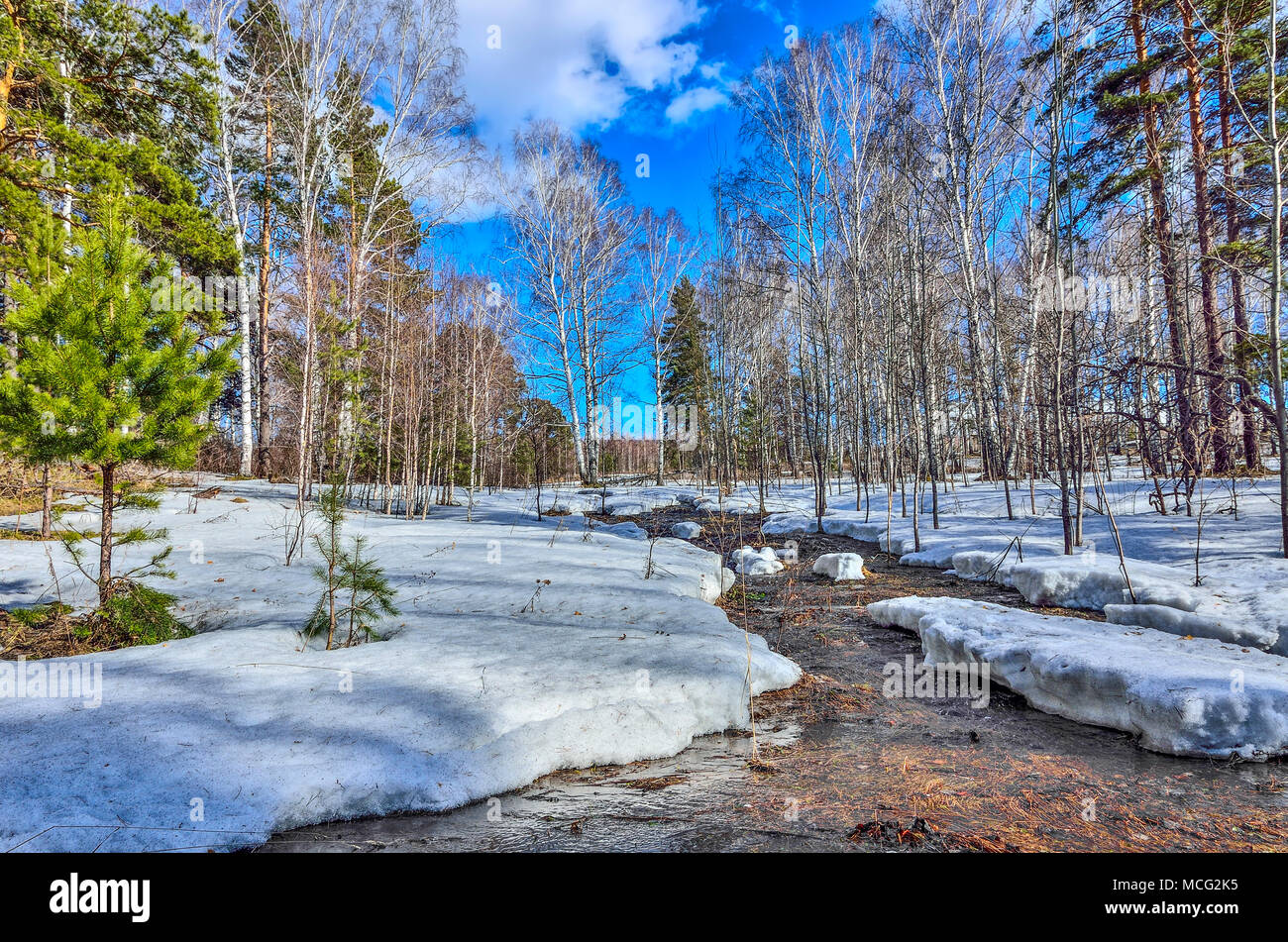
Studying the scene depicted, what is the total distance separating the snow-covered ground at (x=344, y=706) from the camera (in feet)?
6.79

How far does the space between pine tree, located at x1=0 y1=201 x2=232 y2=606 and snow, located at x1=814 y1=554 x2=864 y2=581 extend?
25.4 feet

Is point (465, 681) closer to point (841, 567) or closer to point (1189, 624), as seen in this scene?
point (1189, 624)

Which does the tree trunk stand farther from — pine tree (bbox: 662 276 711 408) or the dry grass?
pine tree (bbox: 662 276 711 408)

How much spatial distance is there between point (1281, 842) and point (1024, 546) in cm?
675

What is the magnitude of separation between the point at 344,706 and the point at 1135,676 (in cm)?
473

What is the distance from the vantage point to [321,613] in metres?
4.12

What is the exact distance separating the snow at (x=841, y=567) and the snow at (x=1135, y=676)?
2.88 meters

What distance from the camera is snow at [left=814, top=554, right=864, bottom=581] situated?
305 inches

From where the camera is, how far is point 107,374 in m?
3.85

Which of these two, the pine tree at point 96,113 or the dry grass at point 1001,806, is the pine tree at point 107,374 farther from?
Answer: the dry grass at point 1001,806

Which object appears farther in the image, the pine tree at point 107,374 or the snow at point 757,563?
the snow at point 757,563

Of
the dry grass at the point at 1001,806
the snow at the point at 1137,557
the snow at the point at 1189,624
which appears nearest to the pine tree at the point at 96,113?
the dry grass at the point at 1001,806

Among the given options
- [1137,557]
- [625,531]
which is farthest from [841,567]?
[625,531]
